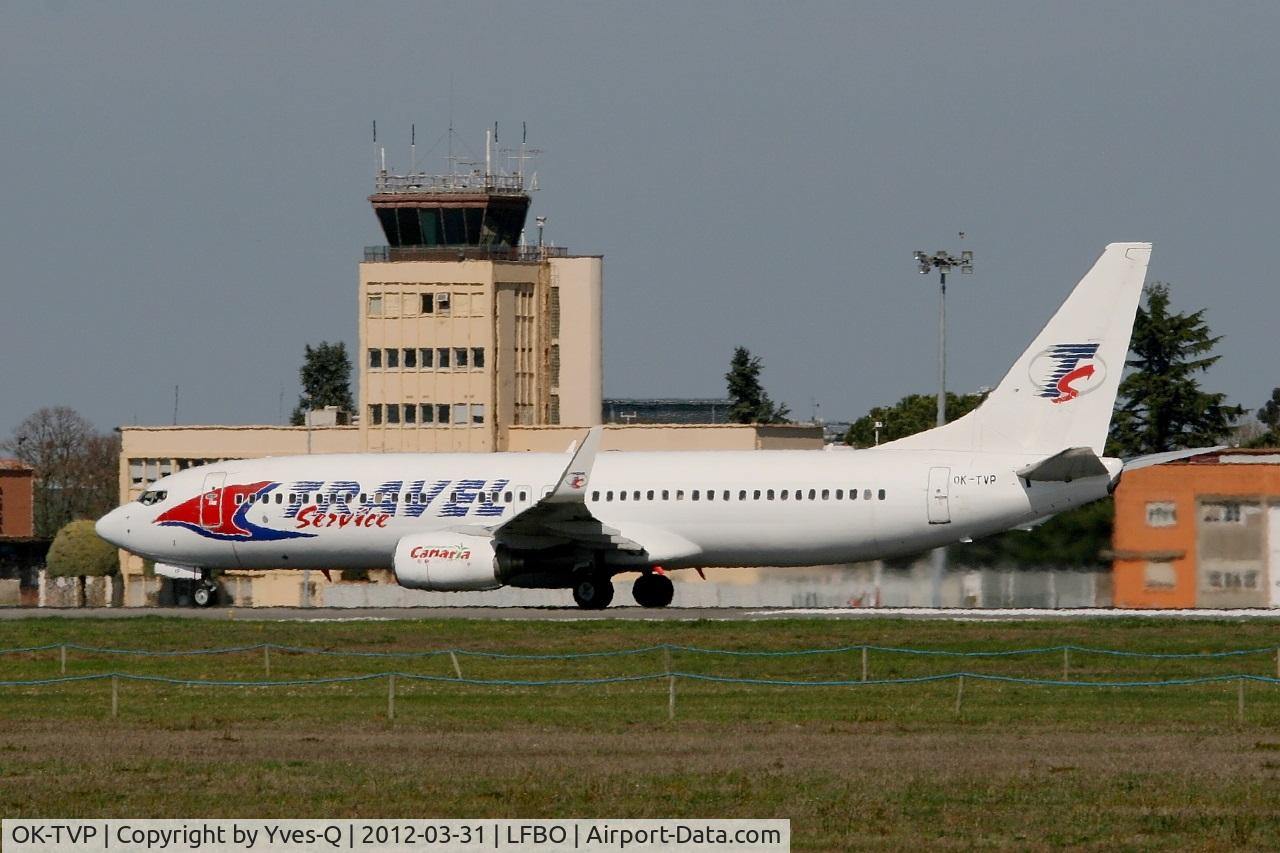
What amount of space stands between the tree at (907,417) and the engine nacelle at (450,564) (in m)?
73.4

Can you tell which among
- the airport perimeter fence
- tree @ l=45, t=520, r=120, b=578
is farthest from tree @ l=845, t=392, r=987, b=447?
the airport perimeter fence

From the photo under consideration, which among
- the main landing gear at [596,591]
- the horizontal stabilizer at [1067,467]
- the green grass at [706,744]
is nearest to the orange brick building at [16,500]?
the main landing gear at [596,591]

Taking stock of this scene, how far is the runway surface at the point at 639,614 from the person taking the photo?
3812 cm

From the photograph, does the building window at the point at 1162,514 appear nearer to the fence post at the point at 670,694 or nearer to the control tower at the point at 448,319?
the fence post at the point at 670,694

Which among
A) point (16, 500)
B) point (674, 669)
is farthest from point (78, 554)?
point (16, 500)

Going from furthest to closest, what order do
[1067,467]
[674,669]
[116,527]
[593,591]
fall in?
[116,527], [593,591], [1067,467], [674,669]

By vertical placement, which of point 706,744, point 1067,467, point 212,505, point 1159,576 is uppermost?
point 1067,467

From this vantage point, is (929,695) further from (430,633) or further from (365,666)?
(430,633)

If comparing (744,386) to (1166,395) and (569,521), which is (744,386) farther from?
(569,521)

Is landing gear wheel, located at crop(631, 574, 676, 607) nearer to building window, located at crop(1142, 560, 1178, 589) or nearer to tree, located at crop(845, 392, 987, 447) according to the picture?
building window, located at crop(1142, 560, 1178, 589)

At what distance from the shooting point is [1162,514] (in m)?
40.8

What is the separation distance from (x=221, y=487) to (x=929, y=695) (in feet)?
72.0

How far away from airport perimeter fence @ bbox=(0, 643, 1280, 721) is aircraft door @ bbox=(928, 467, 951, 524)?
7193mm

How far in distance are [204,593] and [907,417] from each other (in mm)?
77165
